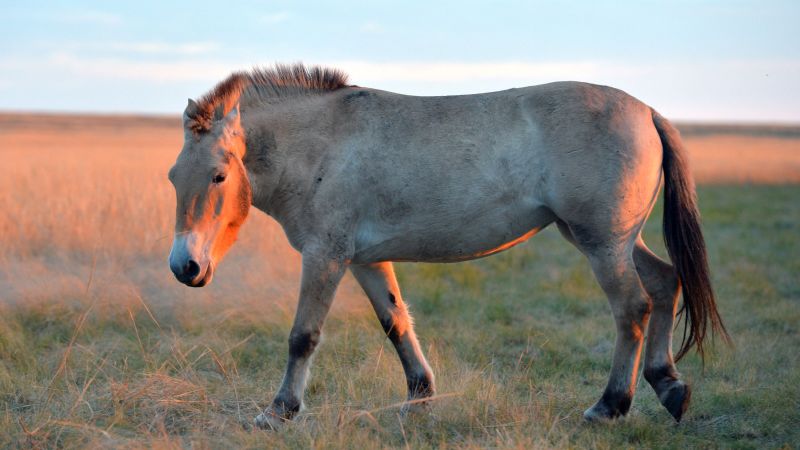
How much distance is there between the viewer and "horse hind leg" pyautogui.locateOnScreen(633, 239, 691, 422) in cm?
454

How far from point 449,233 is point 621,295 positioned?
1.03 metres

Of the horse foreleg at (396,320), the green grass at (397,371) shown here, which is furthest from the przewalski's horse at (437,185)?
the green grass at (397,371)

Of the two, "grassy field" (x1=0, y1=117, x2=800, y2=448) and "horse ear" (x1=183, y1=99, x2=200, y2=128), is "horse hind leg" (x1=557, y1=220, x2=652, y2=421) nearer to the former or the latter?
"grassy field" (x1=0, y1=117, x2=800, y2=448)

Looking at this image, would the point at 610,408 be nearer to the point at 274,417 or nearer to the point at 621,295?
the point at 621,295

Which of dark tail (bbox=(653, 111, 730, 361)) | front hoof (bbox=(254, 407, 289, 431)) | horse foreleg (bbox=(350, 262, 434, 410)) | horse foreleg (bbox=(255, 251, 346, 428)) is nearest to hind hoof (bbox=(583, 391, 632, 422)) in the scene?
dark tail (bbox=(653, 111, 730, 361))

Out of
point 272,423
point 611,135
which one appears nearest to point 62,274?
point 272,423

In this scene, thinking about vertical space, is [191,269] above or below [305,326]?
above

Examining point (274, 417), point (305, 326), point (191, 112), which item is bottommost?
point (274, 417)

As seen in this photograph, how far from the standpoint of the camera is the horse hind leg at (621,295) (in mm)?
4305

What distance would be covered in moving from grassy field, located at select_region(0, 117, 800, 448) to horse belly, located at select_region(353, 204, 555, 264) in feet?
2.90

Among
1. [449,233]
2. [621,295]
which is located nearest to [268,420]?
[449,233]

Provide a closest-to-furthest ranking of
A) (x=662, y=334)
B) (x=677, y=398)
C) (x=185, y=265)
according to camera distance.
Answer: (x=185, y=265), (x=677, y=398), (x=662, y=334)

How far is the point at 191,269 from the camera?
13.4 ft

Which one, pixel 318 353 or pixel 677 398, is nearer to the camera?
pixel 677 398
